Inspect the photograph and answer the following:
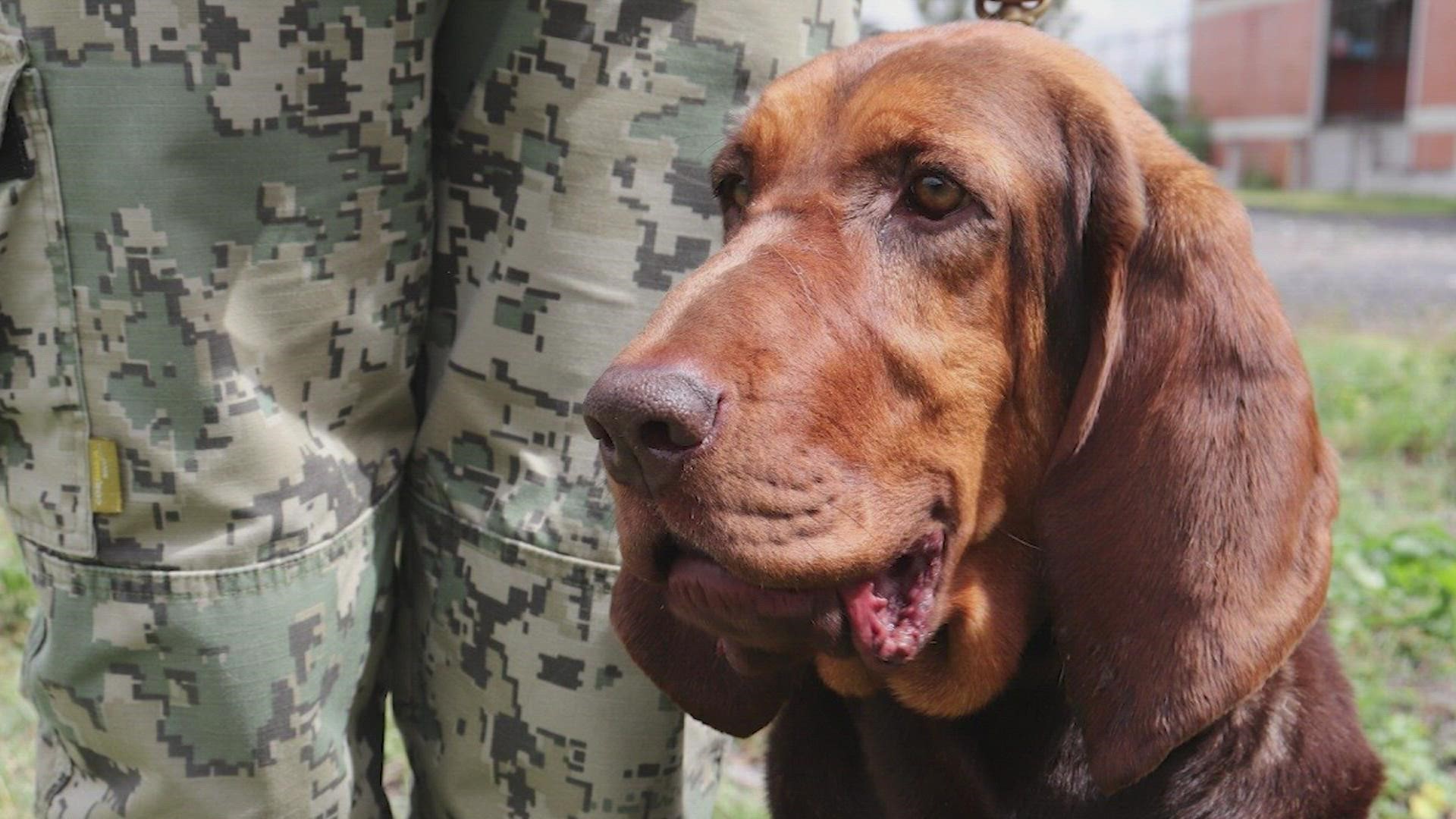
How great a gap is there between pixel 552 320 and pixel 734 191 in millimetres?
421

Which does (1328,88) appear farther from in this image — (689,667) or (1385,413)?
(689,667)

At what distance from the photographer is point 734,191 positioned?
254 cm

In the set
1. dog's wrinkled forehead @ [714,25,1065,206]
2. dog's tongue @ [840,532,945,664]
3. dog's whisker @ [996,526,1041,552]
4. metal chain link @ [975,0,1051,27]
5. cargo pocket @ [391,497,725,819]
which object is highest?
metal chain link @ [975,0,1051,27]

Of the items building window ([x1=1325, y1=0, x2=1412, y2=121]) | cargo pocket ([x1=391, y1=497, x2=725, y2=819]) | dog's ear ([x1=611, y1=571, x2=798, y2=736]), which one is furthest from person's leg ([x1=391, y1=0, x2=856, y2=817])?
building window ([x1=1325, y1=0, x2=1412, y2=121])

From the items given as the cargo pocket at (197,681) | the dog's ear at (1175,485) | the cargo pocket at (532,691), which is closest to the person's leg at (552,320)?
the cargo pocket at (532,691)

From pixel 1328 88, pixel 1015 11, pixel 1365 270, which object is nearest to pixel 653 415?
pixel 1015 11

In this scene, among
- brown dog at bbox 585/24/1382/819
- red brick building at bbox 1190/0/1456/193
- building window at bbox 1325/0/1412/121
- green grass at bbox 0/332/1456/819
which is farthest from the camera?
building window at bbox 1325/0/1412/121

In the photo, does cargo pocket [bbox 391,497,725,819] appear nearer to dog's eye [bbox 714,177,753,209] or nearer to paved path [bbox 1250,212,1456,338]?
dog's eye [bbox 714,177,753,209]

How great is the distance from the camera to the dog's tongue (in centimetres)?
215

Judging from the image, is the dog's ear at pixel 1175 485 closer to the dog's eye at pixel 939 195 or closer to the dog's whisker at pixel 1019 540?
the dog's whisker at pixel 1019 540

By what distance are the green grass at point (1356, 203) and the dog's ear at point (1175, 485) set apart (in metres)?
21.4

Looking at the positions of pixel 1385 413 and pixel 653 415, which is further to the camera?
pixel 1385 413

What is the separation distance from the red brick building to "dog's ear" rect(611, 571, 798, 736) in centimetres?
3540

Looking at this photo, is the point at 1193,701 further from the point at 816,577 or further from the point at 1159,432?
the point at 816,577
